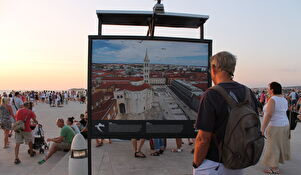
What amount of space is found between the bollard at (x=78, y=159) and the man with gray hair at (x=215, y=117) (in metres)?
2.40

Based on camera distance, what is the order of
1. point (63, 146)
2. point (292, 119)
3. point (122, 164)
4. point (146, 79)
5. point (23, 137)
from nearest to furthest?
point (146, 79) → point (122, 164) → point (292, 119) → point (23, 137) → point (63, 146)

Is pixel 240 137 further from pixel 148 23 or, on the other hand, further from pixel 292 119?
pixel 292 119

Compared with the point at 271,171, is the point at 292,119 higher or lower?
higher

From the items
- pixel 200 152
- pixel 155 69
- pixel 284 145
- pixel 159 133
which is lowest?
pixel 284 145

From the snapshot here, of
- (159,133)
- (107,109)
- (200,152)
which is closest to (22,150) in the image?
(107,109)

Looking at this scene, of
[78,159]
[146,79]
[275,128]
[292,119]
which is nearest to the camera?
[78,159]

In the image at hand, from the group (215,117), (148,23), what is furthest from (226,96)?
(148,23)

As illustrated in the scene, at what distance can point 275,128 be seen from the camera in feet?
15.2

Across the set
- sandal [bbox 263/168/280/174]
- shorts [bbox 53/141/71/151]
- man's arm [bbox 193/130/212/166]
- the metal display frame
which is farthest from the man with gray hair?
shorts [bbox 53/141/71/151]

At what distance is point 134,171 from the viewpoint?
186 inches

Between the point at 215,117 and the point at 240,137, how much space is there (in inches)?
9.4

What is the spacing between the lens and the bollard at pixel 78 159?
379 centimetres

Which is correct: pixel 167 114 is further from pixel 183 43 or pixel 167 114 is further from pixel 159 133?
pixel 183 43

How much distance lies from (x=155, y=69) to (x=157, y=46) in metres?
0.39
